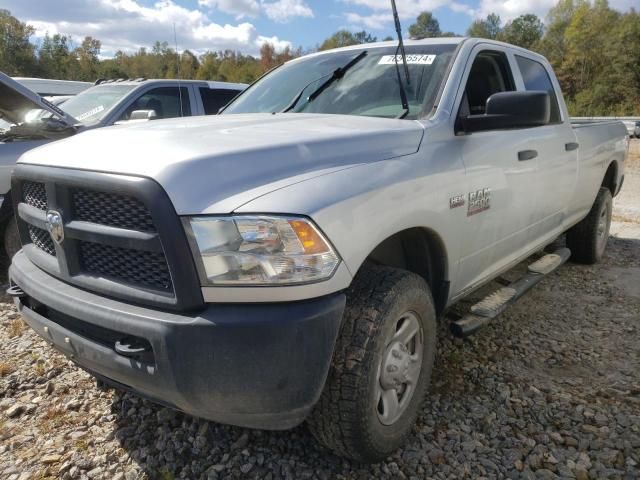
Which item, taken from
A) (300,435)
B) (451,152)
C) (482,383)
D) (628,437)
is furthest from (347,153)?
(628,437)

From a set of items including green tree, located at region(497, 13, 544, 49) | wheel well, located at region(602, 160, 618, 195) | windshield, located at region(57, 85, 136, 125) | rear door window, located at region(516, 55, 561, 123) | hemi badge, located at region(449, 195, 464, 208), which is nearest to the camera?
hemi badge, located at region(449, 195, 464, 208)

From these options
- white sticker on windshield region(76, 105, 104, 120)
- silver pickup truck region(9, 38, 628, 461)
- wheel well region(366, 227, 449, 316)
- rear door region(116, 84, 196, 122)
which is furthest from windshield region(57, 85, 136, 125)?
wheel well region(366, 227, 449, 316)

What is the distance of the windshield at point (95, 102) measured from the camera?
6.31m

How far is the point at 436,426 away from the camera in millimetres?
2566

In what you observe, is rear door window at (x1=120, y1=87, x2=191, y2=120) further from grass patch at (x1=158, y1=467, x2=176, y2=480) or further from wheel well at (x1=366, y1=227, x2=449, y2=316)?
grass patch at (x1=158, y1=467, x2=176, y2=480)

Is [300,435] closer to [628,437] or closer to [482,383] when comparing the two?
[482,383]

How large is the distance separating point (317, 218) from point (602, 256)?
15.9 ft

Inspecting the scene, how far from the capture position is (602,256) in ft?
18.3

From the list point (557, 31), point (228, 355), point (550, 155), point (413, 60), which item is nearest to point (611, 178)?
point (550, 155)

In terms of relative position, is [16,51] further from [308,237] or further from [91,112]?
[308,237]

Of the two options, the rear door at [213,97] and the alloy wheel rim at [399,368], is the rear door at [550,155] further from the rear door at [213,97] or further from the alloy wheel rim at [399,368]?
the rear door at [213,97]

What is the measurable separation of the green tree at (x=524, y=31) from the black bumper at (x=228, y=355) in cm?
6387

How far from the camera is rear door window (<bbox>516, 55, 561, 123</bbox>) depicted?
3777mm

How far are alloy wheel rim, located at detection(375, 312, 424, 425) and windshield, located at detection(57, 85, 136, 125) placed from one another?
195 inches
